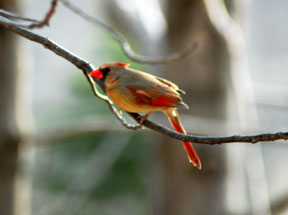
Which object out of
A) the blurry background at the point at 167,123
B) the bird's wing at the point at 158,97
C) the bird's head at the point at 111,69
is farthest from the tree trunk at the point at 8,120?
the bird's wing at the point at 158,97

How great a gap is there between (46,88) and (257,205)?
5.55 meters

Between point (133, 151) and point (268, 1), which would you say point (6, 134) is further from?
point (268, 1)

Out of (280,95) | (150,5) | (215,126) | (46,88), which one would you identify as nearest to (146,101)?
(215,126)

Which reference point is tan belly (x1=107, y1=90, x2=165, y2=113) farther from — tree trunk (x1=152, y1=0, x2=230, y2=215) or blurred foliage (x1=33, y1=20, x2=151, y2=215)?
blurred foliage (x1=33, y1=20, x2=151, y2=215)

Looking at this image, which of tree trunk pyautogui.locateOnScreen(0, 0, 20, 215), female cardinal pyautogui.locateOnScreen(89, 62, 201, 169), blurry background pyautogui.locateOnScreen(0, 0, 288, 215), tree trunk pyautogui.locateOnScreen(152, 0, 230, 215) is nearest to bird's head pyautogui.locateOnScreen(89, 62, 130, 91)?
female cardinal pyautogui.locateOnScreen(89, 62, 201, 169)

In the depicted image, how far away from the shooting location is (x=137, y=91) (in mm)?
1951

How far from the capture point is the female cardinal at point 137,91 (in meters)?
1.93

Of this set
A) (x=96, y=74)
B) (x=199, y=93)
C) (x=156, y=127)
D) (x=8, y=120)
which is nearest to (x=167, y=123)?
(x=199, y=93)

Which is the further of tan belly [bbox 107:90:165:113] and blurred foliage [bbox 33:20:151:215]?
blurred foliage [bbox 33:20:151:215]

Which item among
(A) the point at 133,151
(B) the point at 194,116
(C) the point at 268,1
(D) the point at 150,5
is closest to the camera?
(B) the point at 194,116

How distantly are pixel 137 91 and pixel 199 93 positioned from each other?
6.33 feet

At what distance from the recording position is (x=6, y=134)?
326 centimetres

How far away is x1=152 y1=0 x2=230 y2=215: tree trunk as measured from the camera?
3.74 meters

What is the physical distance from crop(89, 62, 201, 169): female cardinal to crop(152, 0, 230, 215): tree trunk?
5.52 ft
